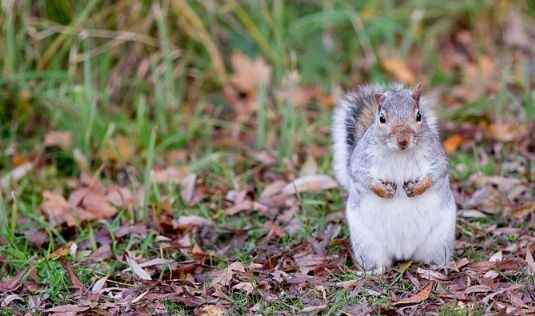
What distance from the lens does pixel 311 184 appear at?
4.88 meters

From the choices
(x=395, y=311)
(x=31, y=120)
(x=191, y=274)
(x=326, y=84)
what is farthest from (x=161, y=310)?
(x=326, y=84)

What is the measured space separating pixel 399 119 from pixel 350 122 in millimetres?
569

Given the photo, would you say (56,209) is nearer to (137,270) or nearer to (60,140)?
(137,270)

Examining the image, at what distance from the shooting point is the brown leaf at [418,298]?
3549mm

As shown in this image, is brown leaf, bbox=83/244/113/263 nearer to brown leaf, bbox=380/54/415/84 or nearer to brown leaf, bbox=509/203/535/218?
brown leaf, bbox=509/203/535/218

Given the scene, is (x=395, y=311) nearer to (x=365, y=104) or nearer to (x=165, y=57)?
(x=365, y=104)

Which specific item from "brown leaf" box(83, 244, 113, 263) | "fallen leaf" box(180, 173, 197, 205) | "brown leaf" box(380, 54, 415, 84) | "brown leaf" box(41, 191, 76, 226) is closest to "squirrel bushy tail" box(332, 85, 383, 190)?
"fallen leaf" box(180, 173, 197, 205)

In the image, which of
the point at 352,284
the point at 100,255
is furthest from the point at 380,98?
the point at 100,255

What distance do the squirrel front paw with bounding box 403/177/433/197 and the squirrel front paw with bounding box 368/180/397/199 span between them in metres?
0.05

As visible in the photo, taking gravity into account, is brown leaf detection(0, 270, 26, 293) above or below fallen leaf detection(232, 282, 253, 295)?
below

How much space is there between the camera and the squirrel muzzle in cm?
351

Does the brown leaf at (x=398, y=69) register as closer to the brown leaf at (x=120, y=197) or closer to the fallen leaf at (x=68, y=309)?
the brown leaf at (x=120, y=197)

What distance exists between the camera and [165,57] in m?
5.98

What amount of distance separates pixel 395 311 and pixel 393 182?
0.51 metres
